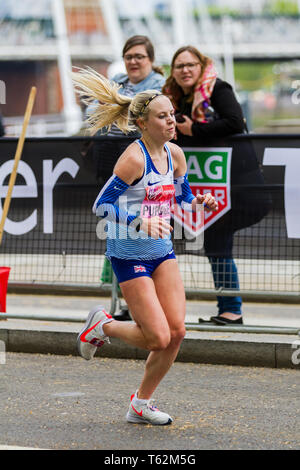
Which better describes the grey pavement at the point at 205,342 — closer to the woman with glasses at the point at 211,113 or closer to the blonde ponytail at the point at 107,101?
the woman with glasses at the point at 211,113

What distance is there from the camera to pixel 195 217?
7371 mm

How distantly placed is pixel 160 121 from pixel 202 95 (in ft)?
7.06

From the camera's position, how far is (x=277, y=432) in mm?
5211

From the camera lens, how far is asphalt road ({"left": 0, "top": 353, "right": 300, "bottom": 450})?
199 inches

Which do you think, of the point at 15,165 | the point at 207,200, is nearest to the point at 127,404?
the point at 207,200

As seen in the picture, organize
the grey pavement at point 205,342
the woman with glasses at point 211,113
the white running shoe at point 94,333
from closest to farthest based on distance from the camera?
the white running shoe at point 94,333 < the grey pavement at point 205,342 < the woman with glasses at point 211,113

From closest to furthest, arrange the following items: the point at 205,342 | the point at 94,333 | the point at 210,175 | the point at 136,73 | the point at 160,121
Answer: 1. the point at 160,121
2. the point at 94,333
3. the point at 205,342
4. the point at 210,175
5. the point at 136,73

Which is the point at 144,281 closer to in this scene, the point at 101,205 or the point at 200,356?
the point at 101,205

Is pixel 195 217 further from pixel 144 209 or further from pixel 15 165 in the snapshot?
pixel 144 209

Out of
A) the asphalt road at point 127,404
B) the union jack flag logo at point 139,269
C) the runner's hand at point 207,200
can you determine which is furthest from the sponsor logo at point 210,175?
the union jack flag logo at point 139,269

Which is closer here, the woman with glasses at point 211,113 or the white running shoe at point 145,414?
the white running shoe at point 145,414

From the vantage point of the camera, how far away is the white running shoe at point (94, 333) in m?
5.54

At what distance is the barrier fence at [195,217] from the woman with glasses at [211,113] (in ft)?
0.06

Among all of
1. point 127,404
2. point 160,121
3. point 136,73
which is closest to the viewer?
point 160,121
